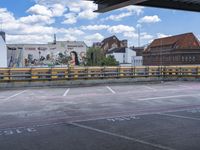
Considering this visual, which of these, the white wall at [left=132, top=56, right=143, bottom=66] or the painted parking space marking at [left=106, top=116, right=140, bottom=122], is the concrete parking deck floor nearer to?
the painted parking space marking at [left=106, top=116, right=140, bottom=122]

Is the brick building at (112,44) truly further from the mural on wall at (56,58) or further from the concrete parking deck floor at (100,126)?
the concrete parking deck floor at (100,126)

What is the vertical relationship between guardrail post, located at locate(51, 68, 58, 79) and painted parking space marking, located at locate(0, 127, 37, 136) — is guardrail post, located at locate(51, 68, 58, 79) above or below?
above

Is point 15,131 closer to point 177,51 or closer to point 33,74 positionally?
point 33,74

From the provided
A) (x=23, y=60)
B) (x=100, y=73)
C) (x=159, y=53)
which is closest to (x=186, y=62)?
(x=159, y=53)

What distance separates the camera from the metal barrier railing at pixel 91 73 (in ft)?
85.0

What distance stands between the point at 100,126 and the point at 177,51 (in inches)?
3560

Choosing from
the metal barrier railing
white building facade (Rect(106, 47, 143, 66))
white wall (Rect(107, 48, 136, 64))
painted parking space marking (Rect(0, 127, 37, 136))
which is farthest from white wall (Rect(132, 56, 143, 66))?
painted parking space marking (Rect(0, 127, 37, 136))

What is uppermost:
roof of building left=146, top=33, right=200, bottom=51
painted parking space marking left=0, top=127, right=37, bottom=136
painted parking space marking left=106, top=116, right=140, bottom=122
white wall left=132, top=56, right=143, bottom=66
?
roof of building left=146, top=33, right=200, bottom=51

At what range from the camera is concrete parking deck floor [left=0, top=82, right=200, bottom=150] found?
303 inches

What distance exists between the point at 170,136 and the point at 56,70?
19.8 m

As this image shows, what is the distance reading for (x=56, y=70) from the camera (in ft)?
89.7

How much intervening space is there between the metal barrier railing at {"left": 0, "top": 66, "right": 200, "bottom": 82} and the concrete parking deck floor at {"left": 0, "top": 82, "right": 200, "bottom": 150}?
433 inches

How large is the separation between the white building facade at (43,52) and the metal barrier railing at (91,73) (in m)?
61.5

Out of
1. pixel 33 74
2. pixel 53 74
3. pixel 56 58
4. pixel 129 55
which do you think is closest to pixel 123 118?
pixel 33 74
